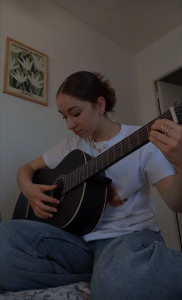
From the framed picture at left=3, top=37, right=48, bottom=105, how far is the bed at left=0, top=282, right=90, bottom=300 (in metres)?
1.06

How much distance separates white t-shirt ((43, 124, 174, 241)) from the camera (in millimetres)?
840

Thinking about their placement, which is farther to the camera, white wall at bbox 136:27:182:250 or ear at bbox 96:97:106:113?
white wall at bbox 136:27:182:250

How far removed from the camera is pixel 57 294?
0.64m

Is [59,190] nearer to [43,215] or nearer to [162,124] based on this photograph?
[43,215]

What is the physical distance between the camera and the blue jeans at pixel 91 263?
524mm

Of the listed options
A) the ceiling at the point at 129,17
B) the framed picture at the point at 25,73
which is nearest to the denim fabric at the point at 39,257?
the framed picture at the point at 25,73

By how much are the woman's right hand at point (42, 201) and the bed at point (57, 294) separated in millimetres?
287

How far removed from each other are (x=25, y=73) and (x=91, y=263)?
46.2 inches

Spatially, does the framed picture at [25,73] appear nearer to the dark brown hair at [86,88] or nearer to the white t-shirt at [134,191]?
the dark brown hair at [86,88]

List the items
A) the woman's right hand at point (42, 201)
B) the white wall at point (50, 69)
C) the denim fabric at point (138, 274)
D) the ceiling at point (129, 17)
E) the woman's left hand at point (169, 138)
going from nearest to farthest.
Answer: the denim fabric at point (138, 274) → the woman's left hand at point (169, 138) → the woman's right hand at point (42, 201) → the white wall at point (50, 69) → the ceiling at point (129, 17)

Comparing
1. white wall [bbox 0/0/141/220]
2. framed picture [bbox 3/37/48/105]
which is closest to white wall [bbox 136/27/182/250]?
white wall [bbox 0/0/141/220]

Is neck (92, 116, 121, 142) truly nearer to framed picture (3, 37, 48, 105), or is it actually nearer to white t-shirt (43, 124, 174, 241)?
white t-shirt (43, 124, 174, 241)

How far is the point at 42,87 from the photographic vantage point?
159 centimetres

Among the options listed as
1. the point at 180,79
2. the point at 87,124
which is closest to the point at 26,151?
the point at 87,124
